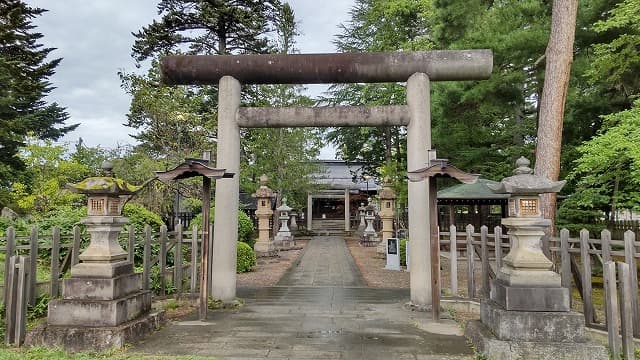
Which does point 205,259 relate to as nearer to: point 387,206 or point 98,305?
point 98,305

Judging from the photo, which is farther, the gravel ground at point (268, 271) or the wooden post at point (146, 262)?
the gravel ground at point (268, 271)

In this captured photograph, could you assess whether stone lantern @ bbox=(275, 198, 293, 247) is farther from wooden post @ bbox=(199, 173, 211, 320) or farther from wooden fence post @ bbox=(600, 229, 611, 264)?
wooden fence post @ bbox=(600, 229, 611, 264)

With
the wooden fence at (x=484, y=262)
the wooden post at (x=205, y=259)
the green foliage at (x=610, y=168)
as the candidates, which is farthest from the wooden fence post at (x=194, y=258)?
the green foliage at (x=610, y=168)

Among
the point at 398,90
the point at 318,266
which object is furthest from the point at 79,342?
the point at 398,90

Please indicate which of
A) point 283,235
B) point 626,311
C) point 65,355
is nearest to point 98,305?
point 65,355

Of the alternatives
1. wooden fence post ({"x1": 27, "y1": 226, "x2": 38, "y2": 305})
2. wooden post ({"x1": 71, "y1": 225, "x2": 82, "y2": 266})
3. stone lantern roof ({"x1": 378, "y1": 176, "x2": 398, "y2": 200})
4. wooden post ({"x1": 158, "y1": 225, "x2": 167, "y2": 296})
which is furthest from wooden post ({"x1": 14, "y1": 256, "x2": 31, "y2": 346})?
stone lantern roof ({"x1": 378, "y1": 176, "x2": 398, "y2": 200})

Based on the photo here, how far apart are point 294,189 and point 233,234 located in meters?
17.6

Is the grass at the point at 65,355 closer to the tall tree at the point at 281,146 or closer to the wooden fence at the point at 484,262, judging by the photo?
the wooden fence at the point at 484,262

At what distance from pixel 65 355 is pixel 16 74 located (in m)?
23.5

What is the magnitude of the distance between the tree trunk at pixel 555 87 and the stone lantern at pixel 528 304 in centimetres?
329

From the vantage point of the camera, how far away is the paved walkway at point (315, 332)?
201 inches

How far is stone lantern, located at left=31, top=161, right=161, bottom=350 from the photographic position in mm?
5246

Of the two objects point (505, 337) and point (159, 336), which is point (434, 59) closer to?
point (505, 337)

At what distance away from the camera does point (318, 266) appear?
1486cm
